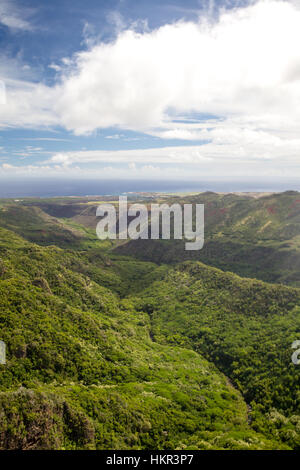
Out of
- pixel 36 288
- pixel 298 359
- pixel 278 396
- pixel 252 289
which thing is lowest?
pixel 278 396

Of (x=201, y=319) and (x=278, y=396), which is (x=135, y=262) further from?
(x=278, y=396)

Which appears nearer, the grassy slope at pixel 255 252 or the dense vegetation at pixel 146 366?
the dense vegetation at pixel 146 366

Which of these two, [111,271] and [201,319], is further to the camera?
[111,271]

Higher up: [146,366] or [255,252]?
[255,252]

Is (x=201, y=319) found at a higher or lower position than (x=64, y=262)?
lower

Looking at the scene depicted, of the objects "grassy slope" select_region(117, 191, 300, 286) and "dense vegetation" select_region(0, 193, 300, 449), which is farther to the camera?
"grassy slope" select_region(117, 191, 300, 286)

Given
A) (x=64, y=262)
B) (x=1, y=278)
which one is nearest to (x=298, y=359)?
(x=1, y=278)

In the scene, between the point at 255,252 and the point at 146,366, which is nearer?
the point at 146,366
